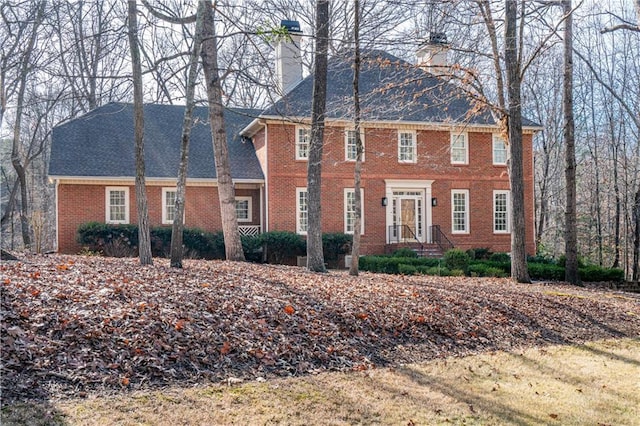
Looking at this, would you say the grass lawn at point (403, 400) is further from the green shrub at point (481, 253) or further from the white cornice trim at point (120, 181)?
the white cornice trim at point (120, 181)

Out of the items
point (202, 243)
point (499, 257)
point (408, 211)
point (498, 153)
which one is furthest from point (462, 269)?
point (202, 243)

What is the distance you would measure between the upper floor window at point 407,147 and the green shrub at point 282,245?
5739 millimetres

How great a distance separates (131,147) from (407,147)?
10865 mm

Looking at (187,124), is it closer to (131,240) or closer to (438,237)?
(131,240)

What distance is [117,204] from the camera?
2117cm

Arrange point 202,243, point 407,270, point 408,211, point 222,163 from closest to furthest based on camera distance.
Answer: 1. point 222,163
2. point 407,270
3. point 202,243
4. point 408,211

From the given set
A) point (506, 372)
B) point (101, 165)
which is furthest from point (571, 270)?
point (101, 165)

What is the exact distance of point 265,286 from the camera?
9.52m

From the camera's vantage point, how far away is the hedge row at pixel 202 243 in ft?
64.2

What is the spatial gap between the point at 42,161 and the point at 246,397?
123ft

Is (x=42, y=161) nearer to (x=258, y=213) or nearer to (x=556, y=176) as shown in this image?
(x=258, y=213)

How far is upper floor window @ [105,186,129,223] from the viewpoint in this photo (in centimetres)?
2105

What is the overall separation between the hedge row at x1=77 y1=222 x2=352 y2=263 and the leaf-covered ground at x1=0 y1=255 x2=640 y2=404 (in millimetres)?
8595

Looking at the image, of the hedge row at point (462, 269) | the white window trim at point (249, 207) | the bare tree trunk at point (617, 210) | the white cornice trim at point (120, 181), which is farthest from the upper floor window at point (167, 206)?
the bare tree trunk at point (617, 210)
